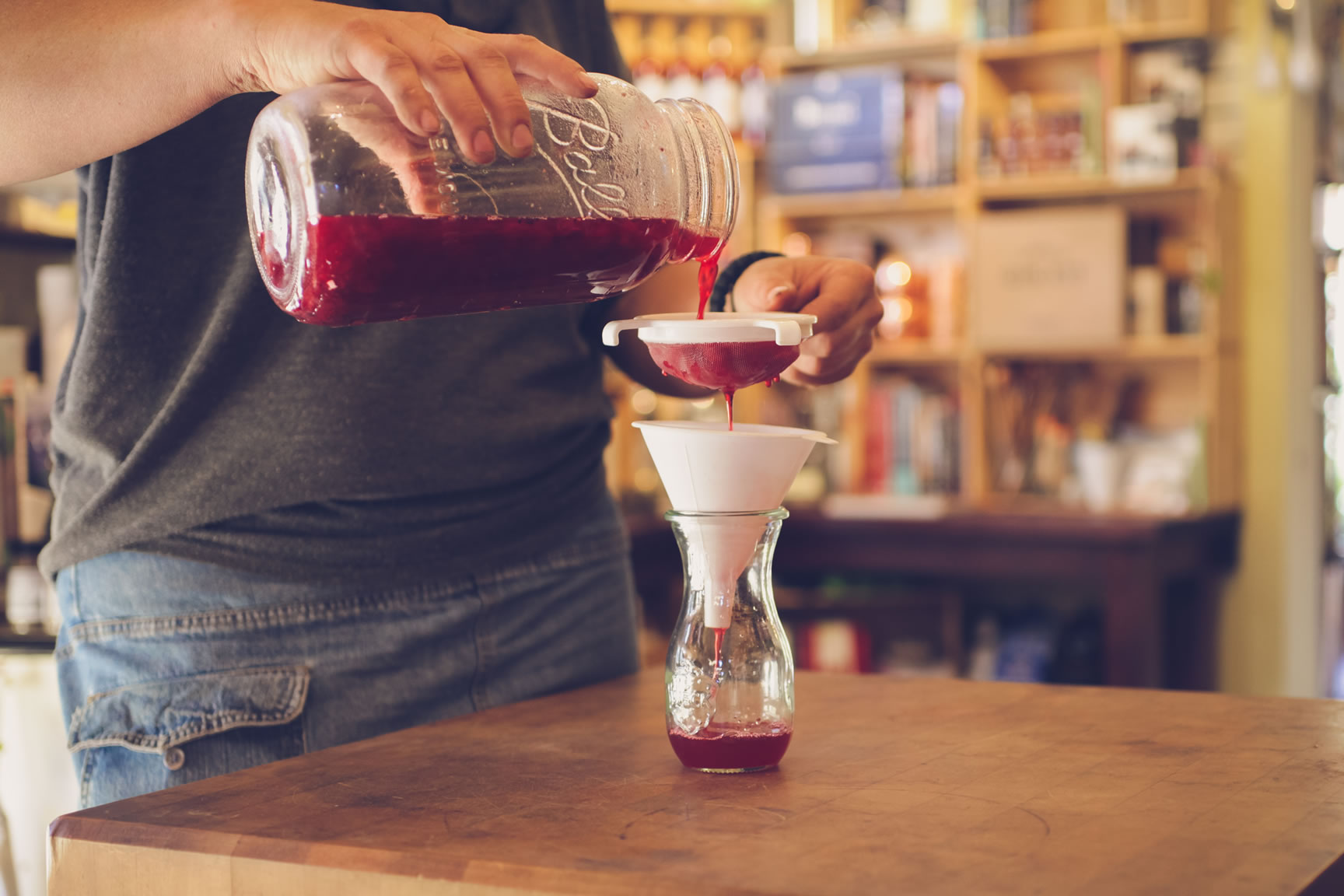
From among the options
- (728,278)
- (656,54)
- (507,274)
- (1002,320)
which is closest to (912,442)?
(1002,320)

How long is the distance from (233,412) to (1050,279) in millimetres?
3053

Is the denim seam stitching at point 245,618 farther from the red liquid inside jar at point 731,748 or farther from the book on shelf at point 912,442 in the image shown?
the book on shelf at point 912,442

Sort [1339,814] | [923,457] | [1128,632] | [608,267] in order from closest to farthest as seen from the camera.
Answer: [1339,814]
[608,267]
[1128,632]
[923,457]

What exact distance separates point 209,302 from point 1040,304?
3034 mm

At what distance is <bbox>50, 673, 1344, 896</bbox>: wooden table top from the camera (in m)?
0.69

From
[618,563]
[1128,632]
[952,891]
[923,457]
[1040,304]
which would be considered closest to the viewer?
[952,891]

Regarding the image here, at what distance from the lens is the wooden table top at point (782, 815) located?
69cm

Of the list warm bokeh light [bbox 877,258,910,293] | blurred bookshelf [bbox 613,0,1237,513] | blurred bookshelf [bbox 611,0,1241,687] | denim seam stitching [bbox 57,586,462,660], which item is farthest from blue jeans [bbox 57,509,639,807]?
warm bokeh light [bbox 877,258,910,293]

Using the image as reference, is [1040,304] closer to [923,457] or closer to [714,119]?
[923,457]

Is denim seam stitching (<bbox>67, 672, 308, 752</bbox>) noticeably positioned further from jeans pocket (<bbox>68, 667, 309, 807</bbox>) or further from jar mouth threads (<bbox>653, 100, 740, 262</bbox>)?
jar mouth threads (<bbox>653, 100, 740, 262</bbox>)

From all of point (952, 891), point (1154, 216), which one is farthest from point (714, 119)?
point (1154, 216)

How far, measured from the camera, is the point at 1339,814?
782 mm

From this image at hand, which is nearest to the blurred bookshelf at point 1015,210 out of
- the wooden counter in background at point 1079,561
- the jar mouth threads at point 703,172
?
the wooden counter in background at point 1079,561

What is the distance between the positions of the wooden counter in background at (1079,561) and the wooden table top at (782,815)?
2.28 meters
